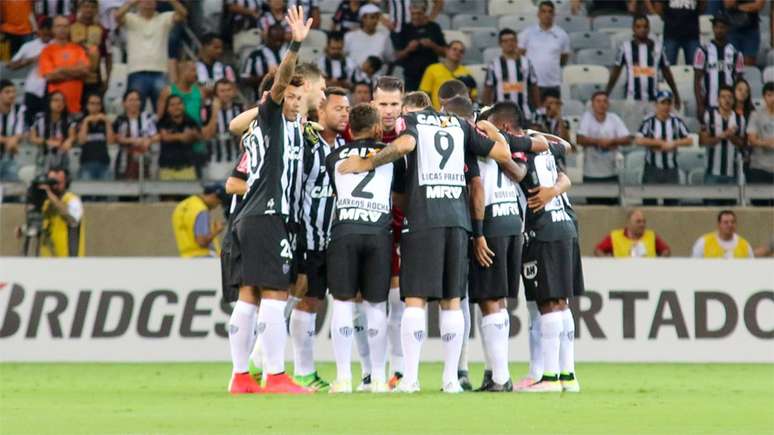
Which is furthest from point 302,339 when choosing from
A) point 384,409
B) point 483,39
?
point 483,39

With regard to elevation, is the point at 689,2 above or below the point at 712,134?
above

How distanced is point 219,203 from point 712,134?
6370 mm

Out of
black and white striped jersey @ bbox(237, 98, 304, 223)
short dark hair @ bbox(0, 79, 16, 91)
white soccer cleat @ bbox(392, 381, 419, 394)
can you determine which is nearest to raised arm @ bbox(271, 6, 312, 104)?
black and white striped jersey @ bbox(237, 98, 304, 223)

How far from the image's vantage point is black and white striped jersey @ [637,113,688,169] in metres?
18.6

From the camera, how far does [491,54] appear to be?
21.0m

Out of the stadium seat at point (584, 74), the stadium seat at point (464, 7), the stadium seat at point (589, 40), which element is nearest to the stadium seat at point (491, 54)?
the stadium seat at point (464, 7)

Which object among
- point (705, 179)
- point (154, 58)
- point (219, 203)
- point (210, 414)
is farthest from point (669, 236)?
point (210, 414)

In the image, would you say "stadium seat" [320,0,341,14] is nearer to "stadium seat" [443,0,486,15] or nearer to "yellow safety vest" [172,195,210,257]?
"stadium seat" [443,0,486,15]

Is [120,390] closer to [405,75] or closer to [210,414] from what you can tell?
[210,414]

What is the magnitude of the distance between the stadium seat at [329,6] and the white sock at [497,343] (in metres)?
10.7

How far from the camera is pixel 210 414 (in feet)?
29.0

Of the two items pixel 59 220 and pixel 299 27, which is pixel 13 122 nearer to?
pixel 59 220

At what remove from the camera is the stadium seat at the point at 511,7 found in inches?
846

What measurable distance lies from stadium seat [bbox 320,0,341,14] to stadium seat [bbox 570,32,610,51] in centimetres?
334
